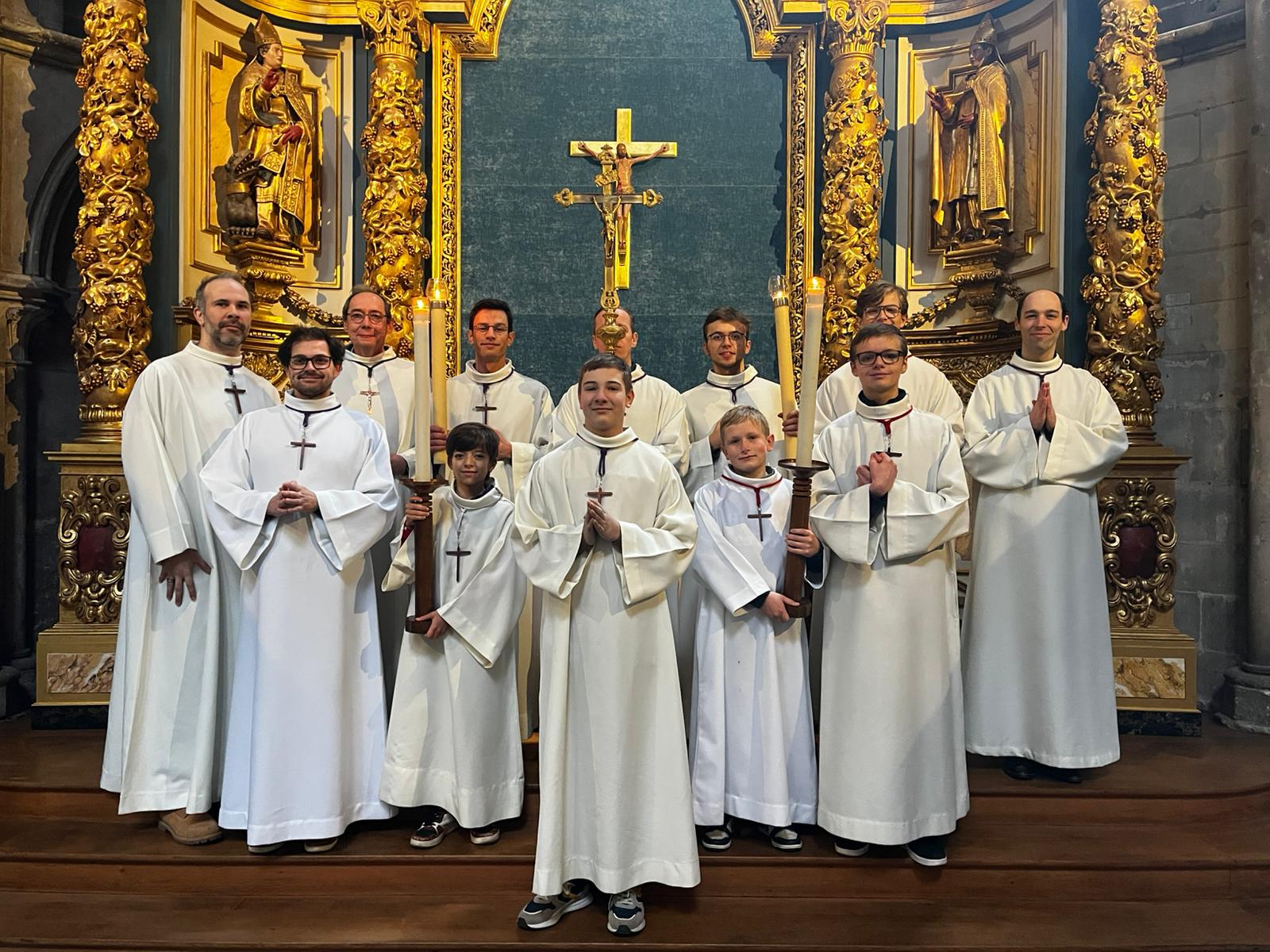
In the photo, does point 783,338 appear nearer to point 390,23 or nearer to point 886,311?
point 886,311

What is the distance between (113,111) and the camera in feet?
20.0

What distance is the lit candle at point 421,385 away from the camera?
3.62 meters

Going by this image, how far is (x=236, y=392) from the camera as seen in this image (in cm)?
464

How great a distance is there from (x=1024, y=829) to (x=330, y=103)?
21.8 ft

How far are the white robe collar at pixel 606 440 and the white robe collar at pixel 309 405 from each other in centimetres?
119

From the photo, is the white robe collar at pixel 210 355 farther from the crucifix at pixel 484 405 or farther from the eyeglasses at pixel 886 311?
the eyeglasses at pixel 886 311

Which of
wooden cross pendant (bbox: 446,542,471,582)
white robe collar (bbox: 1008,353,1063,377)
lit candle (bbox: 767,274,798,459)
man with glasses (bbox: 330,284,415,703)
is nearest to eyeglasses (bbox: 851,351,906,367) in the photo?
lit candle (bbox: 767,274,798,459)

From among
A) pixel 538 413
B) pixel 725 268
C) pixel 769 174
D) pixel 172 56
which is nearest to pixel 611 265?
pixel 725 268

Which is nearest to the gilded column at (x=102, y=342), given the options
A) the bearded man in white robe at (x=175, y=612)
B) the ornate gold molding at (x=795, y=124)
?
the bearded man in white robe at (x=175, y=612)

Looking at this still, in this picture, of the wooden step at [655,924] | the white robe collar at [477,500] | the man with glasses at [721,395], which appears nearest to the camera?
the wooden step at [655,924]

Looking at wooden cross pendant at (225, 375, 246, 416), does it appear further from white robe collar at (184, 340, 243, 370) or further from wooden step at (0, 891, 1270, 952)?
wooden step at (0, 891, 1270, 952)

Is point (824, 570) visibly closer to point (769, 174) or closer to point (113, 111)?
point (769, 174)

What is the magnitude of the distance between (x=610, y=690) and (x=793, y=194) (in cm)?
510

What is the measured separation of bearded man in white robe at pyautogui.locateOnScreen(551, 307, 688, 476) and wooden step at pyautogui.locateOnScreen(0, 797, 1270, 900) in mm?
2099
